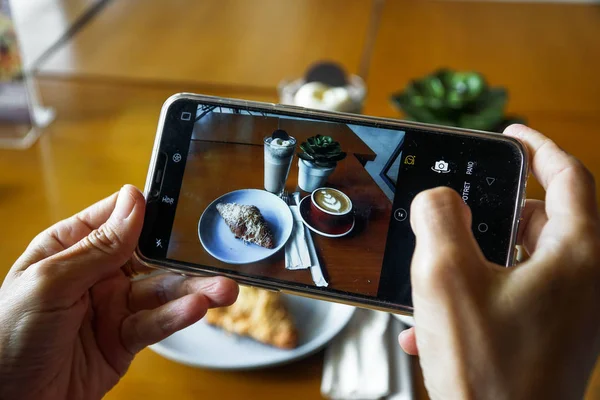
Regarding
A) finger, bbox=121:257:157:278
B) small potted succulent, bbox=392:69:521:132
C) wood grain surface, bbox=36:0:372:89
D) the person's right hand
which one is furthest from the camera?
wood grain surface, bbox=36:0:372:89

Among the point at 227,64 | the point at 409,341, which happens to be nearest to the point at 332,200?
the point at 409,341

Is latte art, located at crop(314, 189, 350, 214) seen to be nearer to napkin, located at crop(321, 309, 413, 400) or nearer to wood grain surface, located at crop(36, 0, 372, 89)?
napkin, located at crop(321, 309, 413, 400)

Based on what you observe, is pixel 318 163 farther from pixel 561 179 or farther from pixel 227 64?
pixel 227 64

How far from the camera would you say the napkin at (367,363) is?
51 centimetres

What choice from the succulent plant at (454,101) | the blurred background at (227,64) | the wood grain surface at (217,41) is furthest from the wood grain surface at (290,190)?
the wood grain surface at (217,41)

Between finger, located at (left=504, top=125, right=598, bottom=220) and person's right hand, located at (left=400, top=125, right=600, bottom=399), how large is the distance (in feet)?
0.04

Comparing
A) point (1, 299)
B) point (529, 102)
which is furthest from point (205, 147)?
point (529, 102)

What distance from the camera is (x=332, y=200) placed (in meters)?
0.50

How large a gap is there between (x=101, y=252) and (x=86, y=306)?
0.25ft

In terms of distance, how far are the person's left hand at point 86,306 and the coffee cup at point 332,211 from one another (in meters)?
0.09

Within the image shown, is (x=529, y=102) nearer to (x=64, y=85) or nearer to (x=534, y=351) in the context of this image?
(x=534, y=351)

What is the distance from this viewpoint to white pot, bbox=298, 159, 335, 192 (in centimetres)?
51

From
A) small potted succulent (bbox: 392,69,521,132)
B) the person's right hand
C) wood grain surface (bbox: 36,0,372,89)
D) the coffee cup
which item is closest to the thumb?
the person's right hand

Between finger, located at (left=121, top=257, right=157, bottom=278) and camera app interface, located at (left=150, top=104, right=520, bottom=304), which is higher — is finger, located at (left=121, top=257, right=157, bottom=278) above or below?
below
